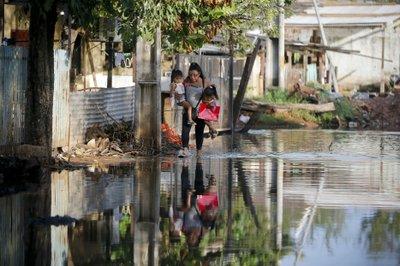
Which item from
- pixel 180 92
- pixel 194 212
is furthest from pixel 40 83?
pixel 194 212

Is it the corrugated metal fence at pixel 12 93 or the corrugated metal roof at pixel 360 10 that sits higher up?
the corrugated metal roof at pixel 360 10

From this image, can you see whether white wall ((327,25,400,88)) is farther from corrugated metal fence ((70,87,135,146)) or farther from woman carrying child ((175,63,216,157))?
woman carrying child ((175,63,216,157))

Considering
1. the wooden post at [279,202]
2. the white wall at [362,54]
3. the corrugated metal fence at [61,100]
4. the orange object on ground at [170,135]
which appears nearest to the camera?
the wooden post at [279,202]

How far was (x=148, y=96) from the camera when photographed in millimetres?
21391

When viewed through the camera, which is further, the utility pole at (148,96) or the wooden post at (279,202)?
the utility pole at (148,96)

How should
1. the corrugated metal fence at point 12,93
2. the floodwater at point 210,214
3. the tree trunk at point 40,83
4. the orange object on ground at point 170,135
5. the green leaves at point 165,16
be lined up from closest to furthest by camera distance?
the floodwater at point 210,214 → the green leaves at point 165,16 → the tree trunk at point 40,83 → the corrugated metal fence at point 12,93 → the orange object on ground at point 170,135

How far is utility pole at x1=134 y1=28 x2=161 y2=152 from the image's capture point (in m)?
21.3

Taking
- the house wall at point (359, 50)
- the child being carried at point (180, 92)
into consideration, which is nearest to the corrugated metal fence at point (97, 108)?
the child being carried at point (180, 92)

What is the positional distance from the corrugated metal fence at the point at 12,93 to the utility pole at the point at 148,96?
133 inches

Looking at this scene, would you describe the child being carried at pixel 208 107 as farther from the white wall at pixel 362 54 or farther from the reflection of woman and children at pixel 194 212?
the white wall at pixel 362 54

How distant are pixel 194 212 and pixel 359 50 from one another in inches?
1668

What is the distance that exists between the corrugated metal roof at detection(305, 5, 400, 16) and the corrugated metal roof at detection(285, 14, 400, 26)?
82 cm

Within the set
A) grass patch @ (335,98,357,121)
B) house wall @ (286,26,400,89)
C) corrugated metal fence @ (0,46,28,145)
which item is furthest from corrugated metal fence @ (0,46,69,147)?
house wall @ (286,26,400,89)

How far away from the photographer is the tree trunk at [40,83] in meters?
17.2
